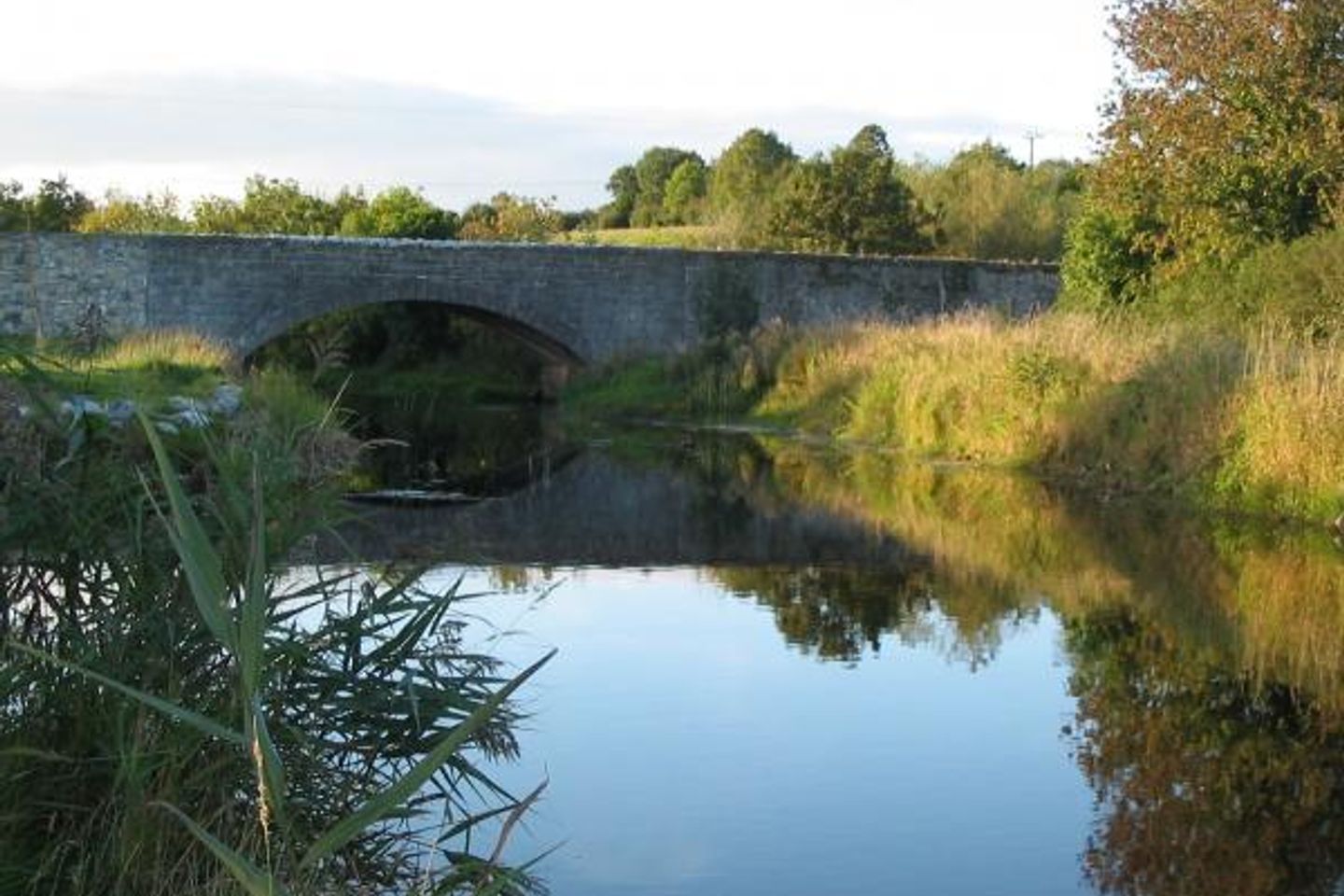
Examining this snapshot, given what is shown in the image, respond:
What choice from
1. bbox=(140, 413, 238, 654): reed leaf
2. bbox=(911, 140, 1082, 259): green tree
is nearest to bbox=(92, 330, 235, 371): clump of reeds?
bbox=(140, 413, 238, 654): reed leaf

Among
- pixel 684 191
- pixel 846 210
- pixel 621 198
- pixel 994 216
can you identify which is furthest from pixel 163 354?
pixel 621 198

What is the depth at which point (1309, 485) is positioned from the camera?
648 inches

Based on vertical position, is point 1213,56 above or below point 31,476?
above

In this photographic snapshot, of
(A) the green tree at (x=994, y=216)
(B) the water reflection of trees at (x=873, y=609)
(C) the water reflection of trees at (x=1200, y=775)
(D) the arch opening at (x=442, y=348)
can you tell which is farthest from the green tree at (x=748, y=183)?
(C) the water reflection of trees at (x=1200, y=775)

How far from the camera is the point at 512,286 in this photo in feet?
127

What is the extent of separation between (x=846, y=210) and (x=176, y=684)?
45.5 meters

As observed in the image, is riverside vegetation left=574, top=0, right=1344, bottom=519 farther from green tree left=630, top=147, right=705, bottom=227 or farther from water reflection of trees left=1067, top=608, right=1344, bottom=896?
green tree left=630, top=147, right=705, bottom=227

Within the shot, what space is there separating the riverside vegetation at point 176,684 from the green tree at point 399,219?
4888 centimetres

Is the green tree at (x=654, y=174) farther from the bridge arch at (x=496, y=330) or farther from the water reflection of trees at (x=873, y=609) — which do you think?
the water reflection of trees at (x=873, y=609)

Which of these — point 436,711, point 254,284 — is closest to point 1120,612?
point 436,711

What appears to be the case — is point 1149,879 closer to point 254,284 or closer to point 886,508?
point 886,508

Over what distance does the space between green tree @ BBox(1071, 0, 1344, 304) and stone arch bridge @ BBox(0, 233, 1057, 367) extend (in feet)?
49.8

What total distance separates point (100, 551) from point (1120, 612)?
25.7 feet

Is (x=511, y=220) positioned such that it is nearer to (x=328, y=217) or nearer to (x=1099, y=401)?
(x=328, y=217)
